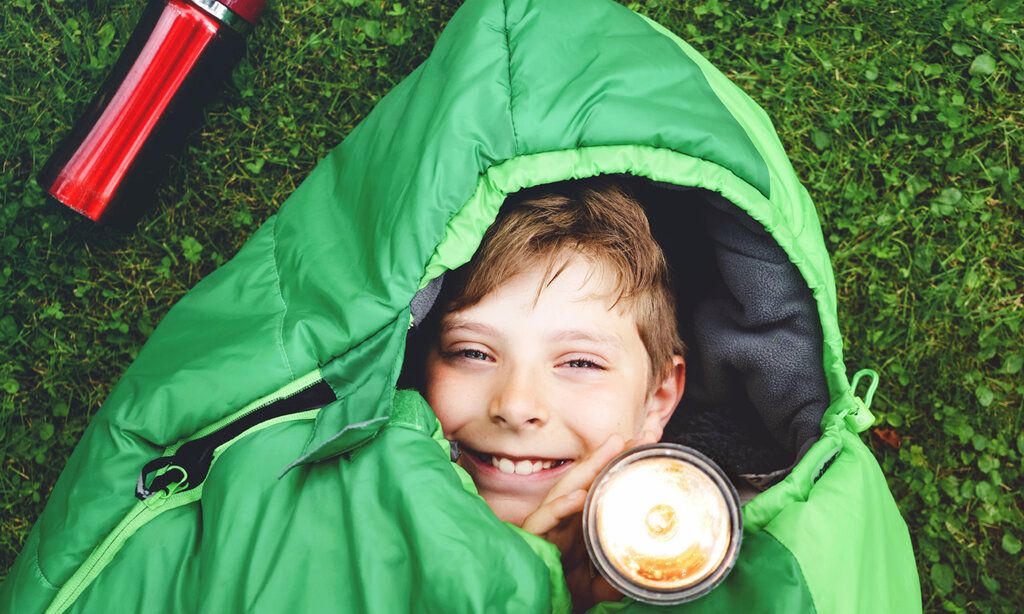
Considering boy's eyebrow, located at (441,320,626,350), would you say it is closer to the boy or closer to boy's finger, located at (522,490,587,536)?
the boy

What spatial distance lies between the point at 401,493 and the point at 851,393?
2.82 feet

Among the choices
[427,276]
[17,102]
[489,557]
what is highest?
[17,102]

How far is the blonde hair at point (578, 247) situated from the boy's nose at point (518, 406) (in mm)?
175

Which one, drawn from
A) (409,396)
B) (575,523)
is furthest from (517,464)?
(409,396)

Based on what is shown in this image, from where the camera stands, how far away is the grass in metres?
2.31

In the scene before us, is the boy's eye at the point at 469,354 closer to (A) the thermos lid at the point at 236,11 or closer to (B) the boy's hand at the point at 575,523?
(B) the boy's hand at the point at 575,523

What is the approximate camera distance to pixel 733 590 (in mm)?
1393

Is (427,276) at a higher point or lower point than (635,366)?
higher

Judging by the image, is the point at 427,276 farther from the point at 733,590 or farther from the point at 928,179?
the point at 928,179

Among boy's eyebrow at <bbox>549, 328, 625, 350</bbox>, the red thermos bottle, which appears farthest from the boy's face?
the red thermos bottle

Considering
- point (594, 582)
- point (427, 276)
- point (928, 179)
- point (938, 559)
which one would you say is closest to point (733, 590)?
point (594, 582)

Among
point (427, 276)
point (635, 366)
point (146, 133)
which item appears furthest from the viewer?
point (146, 133)

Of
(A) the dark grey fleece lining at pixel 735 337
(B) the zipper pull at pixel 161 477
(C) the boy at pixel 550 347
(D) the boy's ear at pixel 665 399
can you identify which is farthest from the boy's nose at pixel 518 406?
(B) the zipper pull at pixel 161 477

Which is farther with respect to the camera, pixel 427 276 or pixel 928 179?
pixel 928 179
